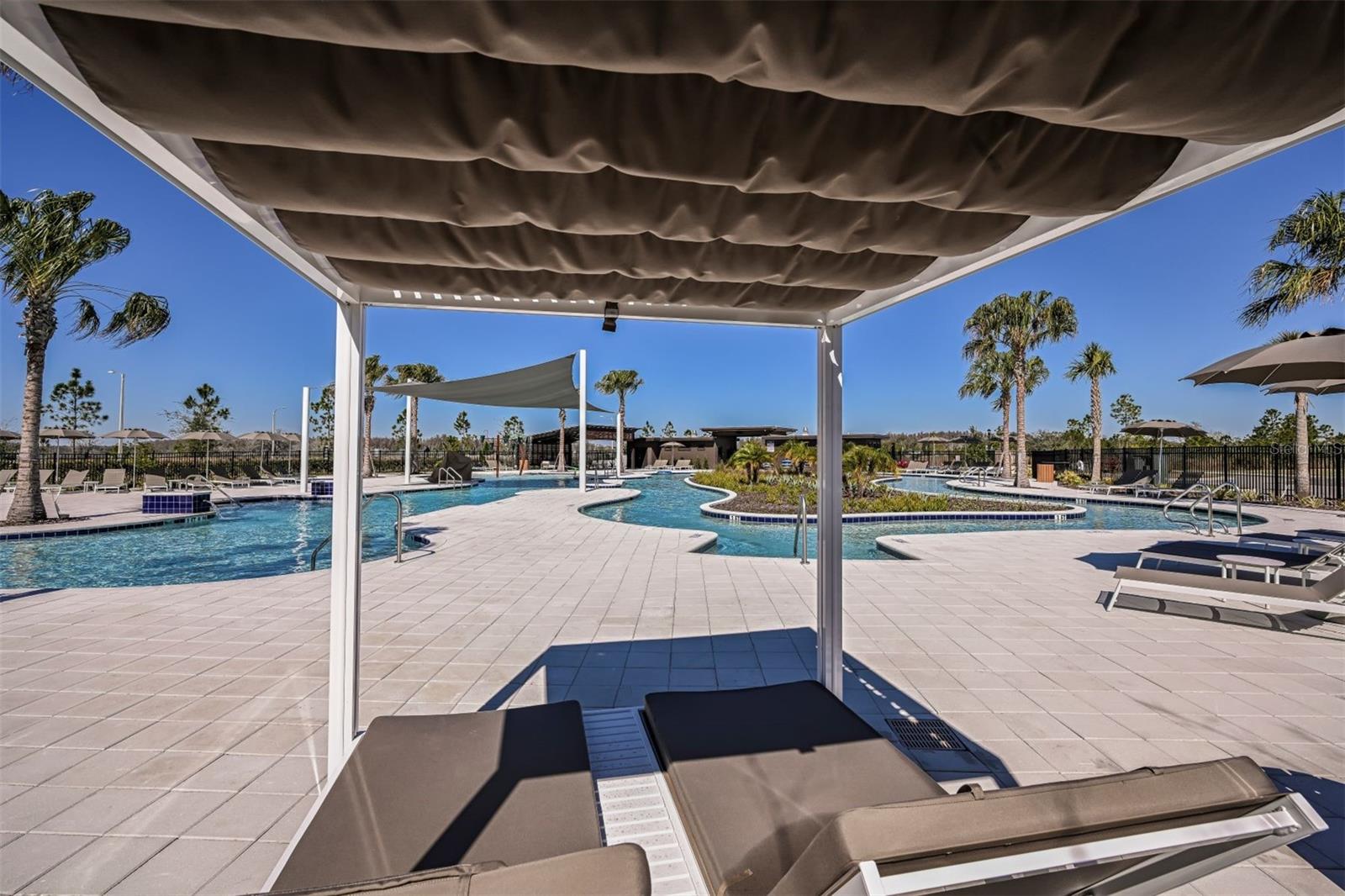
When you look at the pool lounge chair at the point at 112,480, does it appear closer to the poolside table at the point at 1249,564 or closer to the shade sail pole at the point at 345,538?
the shade sail pole at the point at 345,538

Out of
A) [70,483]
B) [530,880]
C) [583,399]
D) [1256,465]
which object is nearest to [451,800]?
[530,880]

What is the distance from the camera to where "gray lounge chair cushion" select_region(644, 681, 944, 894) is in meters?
1.60

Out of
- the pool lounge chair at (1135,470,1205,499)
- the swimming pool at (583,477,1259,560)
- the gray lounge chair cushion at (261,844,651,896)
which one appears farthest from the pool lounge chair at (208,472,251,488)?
the pool lounge chair at (1135,470,1205,499)

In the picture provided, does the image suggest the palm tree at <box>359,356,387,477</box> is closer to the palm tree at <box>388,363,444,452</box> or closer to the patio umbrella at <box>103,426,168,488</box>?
the palm tree at <box>388,363,444,452</box>

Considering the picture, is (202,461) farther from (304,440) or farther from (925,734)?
(925,734)

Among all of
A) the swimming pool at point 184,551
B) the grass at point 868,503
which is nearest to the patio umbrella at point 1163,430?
the grass at point 868,503

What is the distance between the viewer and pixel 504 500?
44.8 feet

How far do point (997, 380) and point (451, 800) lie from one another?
2329cm

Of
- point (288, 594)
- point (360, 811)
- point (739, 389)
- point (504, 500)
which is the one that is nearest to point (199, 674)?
point (288, 594)

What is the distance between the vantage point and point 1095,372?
19516 mm

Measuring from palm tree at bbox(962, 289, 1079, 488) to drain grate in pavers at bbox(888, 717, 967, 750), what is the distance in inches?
724

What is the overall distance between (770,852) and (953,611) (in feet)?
12.0

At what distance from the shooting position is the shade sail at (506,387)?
9719 millimetres

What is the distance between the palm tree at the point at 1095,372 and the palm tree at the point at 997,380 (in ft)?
4.77
